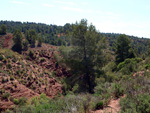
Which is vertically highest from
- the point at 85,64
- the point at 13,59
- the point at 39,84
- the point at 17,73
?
the point at 85,64

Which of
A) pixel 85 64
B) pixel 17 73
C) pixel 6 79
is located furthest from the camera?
pixel 17 73

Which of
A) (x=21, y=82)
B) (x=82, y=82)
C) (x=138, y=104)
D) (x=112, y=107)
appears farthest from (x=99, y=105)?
(x=21, y=82)

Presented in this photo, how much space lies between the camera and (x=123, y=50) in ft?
94.2

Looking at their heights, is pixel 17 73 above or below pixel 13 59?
below

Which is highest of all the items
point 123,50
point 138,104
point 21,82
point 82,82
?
point 123,50

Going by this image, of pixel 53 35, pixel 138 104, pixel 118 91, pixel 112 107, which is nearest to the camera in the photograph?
pixel 138 104

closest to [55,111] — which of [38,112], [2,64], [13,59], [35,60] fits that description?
[38,112]

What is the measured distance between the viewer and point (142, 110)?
3.93 metres

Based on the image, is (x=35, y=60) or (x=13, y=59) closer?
(x=13, y=59)

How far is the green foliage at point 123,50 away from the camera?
28.0 metres

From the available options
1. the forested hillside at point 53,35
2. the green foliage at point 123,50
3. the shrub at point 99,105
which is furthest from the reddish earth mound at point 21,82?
the forested hillside at point 53,35

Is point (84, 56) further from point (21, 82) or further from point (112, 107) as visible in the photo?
point (112, 107)

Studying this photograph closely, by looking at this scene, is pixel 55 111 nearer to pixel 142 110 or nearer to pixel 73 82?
pixel 142 110

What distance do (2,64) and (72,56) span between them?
1100cm
